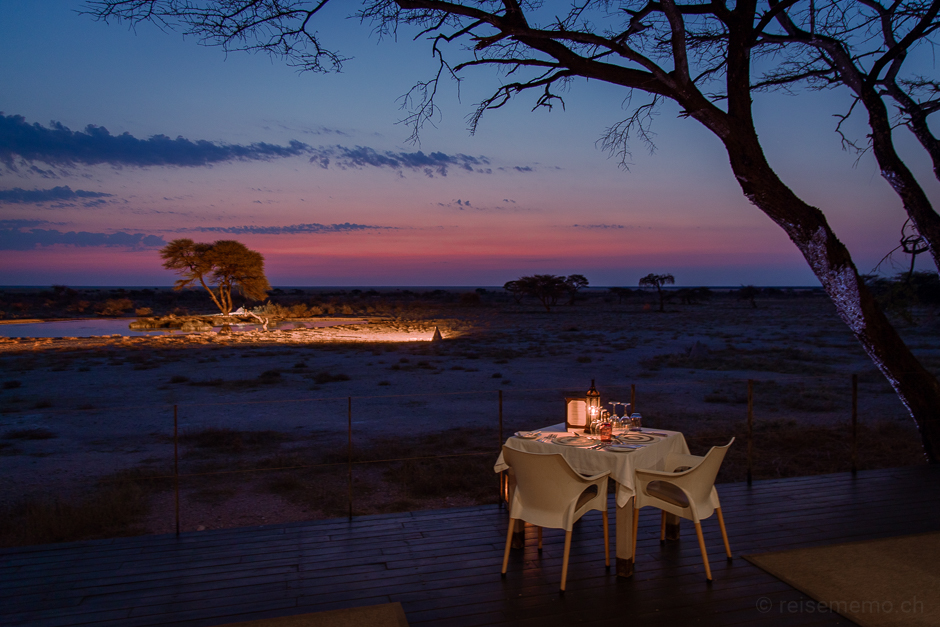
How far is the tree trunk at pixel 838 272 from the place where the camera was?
5.97 meters

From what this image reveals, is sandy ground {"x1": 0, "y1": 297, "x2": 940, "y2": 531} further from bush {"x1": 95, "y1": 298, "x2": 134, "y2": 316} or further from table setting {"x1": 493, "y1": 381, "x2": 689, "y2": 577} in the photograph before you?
bush {"x1": 95, "y1": 298, "x2": 134, "y2": 316}

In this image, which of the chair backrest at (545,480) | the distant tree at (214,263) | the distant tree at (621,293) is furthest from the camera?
the distant tree at (621,293)

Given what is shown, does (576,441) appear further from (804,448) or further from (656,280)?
(656,280)

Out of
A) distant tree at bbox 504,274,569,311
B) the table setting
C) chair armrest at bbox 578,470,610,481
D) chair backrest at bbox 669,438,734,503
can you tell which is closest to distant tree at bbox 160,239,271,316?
distant tree at bbox 504,274,569,311

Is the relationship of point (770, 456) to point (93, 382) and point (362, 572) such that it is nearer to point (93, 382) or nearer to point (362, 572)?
point (362, 572)

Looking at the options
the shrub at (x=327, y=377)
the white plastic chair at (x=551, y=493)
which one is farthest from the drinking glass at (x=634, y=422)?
the shrub at (x=327, y=377)

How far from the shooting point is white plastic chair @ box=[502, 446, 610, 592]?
3.48 metres

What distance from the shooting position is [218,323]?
33750 mm

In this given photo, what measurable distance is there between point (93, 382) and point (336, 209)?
42.9ft

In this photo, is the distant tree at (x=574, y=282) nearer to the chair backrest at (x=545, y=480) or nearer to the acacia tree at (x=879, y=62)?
the acacia tree at (x=879, y=62)

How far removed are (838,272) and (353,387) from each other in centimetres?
1094

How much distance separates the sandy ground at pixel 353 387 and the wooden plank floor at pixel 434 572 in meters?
1.11

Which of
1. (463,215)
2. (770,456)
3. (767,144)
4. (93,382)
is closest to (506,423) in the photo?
(770,456)

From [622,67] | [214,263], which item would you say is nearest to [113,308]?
[214,263]
